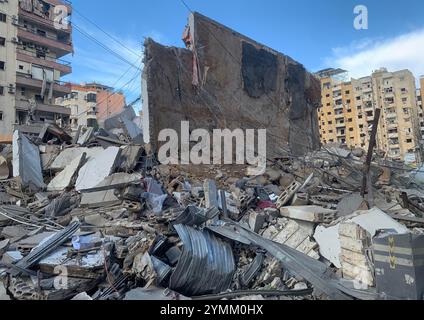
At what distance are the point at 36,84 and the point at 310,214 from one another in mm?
30263

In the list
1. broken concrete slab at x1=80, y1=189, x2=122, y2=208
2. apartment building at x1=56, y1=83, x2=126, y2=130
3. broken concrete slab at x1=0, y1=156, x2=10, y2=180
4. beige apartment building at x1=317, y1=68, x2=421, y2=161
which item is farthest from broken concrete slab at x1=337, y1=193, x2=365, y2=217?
beige apartment building at x1=317, y1=68, x2=421, y2=161

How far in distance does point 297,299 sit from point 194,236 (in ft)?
5.01

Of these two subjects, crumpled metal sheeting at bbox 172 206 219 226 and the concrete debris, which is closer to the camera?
the concrete debris

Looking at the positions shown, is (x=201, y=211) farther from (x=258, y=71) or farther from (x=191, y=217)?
(x=258, y=71)

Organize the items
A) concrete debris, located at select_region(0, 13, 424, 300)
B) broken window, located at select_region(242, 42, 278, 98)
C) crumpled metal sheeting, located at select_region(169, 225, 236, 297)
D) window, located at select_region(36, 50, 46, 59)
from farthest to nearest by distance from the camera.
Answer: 1. window, located at select_region(36, 50, 46, 59)
2. broken window, located at select_region(242, 42, 278, 98)
3. crumpled metal sheeting, located at select_region(169, 225, 236, 297)
4. concrete debris, located at select_region(0, 13, 424, 300)

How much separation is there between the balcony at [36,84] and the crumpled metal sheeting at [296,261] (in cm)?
2947

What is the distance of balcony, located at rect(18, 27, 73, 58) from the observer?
1198 inches

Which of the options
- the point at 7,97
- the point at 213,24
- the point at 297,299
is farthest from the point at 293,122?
the point at 7,97

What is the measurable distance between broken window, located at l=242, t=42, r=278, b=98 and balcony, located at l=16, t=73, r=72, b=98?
2369 centimetres

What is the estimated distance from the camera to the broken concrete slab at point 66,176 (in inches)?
348

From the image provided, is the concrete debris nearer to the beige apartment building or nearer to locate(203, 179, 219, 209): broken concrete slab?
locate(203, 179, 219, 209): broken concrete slab

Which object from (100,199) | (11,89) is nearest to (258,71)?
(100,199)

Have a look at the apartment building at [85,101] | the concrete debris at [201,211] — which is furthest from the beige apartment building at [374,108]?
the concrete debris at [201,211]
